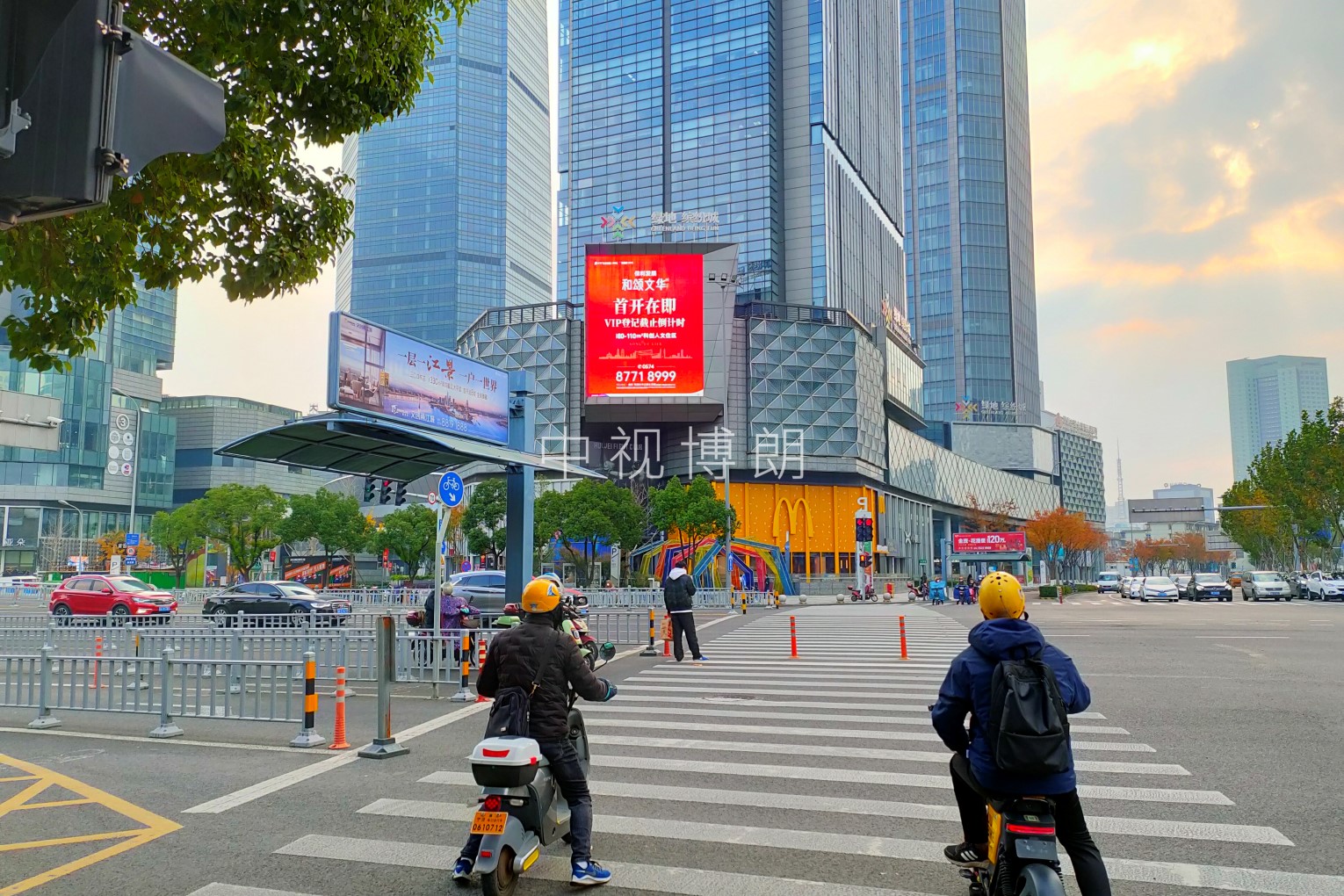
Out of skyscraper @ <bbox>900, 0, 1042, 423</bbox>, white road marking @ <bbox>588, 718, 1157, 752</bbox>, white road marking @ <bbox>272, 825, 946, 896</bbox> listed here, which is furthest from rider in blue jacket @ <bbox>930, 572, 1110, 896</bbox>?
skyscraper @ <bbox>900, 0, 1042, 423</bbox>

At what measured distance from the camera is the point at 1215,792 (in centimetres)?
712

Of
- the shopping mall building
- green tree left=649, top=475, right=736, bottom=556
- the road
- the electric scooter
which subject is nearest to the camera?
the electric scooter

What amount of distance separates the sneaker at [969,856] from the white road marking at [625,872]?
50cm

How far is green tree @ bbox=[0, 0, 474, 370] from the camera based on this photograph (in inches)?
260

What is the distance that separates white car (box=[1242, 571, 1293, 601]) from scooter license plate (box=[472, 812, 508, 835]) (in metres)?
51.3

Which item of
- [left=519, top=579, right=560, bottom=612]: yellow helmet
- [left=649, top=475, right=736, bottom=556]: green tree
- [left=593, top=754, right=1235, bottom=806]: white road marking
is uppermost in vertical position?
[left=649, top=475, right=736, bottom=556]: green tree

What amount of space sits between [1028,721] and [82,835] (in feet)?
20.7

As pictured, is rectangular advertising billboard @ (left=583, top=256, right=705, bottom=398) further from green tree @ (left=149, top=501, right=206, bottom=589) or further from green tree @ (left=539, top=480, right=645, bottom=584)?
green tree @ (left=149, top=501, right=206, bottom=589)

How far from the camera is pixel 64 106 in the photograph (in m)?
2.11

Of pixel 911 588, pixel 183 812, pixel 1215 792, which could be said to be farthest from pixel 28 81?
pixel 911 588

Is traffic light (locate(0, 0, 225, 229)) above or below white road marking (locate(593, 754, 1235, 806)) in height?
above

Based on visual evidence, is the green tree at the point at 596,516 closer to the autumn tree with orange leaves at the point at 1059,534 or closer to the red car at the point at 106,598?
the red car at the point at 106,598

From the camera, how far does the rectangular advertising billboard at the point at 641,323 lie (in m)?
68.3

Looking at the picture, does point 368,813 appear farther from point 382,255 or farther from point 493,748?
point 382,255
